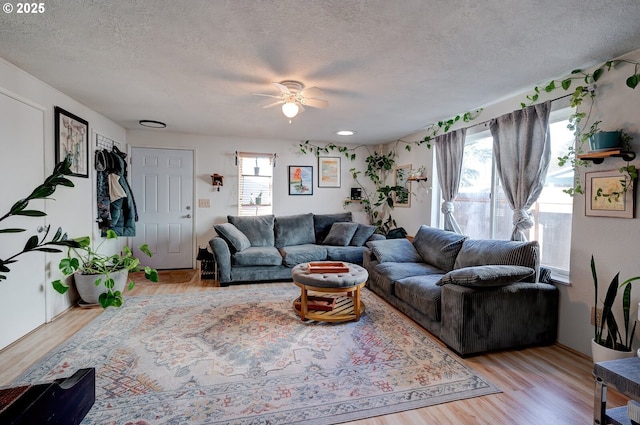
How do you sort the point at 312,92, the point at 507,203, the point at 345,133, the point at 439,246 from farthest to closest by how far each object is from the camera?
the point at 345,133
the point at 439,246
the point at 507,203
the point at 312,92

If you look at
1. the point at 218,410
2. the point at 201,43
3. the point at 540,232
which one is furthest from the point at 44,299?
the point at 540,232

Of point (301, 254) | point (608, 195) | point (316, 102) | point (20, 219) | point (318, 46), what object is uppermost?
point (318, 46)

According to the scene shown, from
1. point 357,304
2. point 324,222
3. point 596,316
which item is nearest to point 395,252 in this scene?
point 357,304

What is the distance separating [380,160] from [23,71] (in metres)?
4.78

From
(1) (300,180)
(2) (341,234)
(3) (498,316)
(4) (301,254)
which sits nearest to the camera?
(3) (498,316)

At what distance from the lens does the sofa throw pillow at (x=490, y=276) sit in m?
2.31

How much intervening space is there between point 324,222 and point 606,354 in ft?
12.7

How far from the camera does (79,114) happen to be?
3.38m

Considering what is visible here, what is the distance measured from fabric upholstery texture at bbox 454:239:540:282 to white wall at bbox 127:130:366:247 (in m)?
2.94

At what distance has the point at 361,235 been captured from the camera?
4.93 m

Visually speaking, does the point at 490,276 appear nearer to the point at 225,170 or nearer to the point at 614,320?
the point at 614,320

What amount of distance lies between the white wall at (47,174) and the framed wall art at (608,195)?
179 inches

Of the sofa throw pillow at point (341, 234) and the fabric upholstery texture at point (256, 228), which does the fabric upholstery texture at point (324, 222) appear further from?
the fabric upholstery texture at point (256, 228)

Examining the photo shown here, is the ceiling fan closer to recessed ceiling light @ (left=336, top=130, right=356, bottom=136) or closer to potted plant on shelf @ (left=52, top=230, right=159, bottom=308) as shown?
recessed ceiling light @ (left=336, top=130, right=356, bottom=136)
